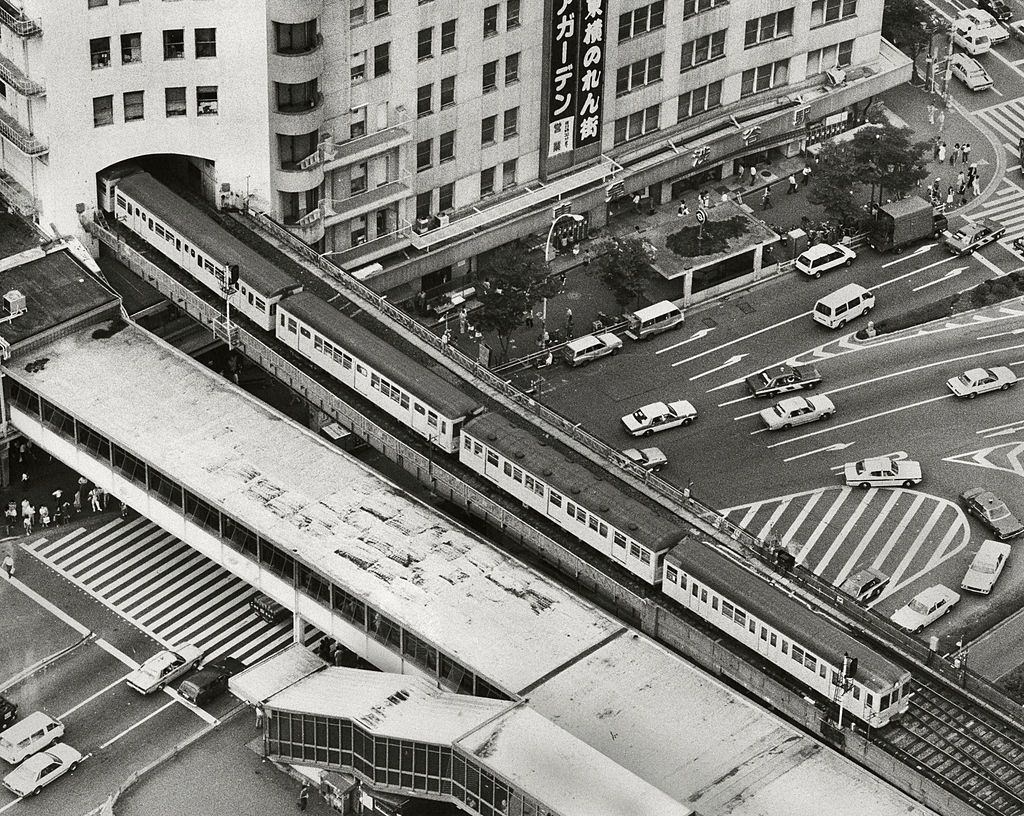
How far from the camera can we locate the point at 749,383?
641 ft

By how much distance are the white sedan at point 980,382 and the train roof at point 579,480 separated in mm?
37116

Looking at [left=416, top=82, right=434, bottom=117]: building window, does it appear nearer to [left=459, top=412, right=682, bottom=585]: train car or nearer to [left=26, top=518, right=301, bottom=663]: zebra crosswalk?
[left=459, top=412, right=682, bottom=585]: train car

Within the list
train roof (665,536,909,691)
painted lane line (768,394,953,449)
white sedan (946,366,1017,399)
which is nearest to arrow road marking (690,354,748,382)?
painted lane line (768,394,953,449)

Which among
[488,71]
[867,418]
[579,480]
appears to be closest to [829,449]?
[867,418]

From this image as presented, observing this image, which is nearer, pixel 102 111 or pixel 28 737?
pixel 28 737

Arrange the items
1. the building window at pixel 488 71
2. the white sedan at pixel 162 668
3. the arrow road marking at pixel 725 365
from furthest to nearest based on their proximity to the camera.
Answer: the building window at pixel 488 71, the arrow road marking at pixel 725 365, the white sedan at pixel 162 668

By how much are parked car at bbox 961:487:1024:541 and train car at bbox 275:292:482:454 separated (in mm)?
36785

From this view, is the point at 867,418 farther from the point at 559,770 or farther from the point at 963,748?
the point at 559,770

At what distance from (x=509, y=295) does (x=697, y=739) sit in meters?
50.7

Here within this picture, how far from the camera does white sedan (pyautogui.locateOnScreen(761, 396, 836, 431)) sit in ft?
627

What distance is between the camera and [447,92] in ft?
649

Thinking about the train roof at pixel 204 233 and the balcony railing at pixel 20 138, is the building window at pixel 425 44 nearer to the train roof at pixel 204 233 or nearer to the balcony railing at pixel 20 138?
the train roof at pixel 204 233

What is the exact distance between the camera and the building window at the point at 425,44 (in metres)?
194

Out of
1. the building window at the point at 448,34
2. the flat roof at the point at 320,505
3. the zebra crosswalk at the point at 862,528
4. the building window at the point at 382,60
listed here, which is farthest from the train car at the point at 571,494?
the building window at the point at 448,34
